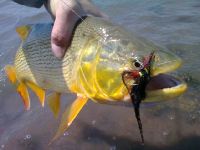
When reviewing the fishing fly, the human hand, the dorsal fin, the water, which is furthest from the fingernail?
the water

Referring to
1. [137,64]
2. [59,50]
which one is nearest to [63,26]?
[59,50]

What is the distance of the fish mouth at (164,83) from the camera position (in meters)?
1.84

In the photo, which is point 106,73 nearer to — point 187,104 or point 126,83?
point 126,83

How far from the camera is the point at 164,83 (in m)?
1.92

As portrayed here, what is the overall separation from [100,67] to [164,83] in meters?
0.41

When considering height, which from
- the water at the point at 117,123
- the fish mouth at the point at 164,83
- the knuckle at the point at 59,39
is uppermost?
the knuckle at the point at 59,39

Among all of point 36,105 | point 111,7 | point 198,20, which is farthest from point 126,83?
point 111,7

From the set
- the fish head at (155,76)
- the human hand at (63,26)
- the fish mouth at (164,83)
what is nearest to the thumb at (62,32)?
the human hand at (63,26)

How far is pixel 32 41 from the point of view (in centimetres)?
285

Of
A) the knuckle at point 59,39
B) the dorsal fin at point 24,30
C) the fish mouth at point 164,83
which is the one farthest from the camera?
the dorsal fin at point 24,30

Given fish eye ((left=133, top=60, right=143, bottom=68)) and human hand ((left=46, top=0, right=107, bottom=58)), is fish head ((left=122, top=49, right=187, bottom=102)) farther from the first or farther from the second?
human hand ((left=46, top=0, right=107, bottom=58))

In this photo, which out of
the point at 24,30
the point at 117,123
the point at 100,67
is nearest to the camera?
the point at 100,67

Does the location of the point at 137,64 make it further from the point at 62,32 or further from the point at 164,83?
the point at 62,32

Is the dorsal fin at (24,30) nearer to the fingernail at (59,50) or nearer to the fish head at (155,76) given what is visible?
the fingernail at (59,50)
